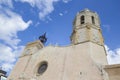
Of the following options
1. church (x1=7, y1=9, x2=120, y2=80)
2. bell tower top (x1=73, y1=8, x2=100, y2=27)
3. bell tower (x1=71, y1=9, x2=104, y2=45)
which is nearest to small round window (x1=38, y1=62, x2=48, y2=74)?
church (x1=7, y1=9, x2=120, y2=80)

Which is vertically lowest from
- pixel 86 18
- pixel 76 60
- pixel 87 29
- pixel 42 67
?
pixel 42 67

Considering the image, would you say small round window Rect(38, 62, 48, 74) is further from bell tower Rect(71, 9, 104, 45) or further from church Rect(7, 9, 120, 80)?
bell tower Rect(71, 9, 104, 45)

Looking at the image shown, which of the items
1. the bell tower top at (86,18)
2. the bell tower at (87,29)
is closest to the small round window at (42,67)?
the bell tower at (87,29)

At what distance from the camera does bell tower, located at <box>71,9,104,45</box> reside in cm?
1907

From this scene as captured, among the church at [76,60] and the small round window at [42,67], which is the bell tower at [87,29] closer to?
the church at [76,60]

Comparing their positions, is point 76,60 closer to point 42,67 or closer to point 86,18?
point 42,67

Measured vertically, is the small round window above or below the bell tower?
below

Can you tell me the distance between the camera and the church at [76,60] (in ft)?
48.9

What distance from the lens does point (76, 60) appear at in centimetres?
1677

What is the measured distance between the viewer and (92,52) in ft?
55.1

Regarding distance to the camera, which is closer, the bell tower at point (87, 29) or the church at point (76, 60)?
the church at point (76, 60)

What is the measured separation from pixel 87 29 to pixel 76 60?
16.4 ft

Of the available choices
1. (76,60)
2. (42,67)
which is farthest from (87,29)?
(42,67)

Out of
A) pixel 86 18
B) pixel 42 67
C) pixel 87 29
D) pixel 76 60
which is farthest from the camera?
pixel 86 18
